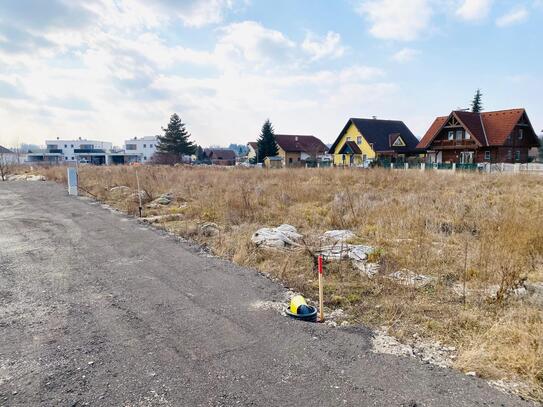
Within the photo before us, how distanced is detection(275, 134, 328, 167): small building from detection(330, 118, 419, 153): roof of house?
10380 millimetres

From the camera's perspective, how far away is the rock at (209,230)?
9751 mm

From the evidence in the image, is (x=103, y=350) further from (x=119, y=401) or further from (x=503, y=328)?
(x=503, y=328)

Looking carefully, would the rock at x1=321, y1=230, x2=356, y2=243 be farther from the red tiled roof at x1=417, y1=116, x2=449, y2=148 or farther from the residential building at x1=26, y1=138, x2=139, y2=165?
the residential building at x1=26, y1=138, x2=139, y2=165

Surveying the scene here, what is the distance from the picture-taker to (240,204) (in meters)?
12.7

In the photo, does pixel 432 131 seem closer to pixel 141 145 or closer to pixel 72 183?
pixel 72 183

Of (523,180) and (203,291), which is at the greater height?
(523,180)

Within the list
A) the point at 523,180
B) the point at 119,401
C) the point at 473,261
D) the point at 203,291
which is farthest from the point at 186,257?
the point at 523,180

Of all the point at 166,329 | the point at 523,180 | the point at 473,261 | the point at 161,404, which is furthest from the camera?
the point at 523,180

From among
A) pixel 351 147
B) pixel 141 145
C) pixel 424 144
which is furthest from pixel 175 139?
pixel 141 145

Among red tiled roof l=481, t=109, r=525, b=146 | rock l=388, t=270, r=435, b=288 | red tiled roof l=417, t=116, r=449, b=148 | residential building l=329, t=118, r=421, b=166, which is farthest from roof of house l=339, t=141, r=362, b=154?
rock l=388, t=270, r=435, b=288

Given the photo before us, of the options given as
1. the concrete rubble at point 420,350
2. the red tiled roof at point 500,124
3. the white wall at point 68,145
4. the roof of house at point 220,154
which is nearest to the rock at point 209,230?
the concrete rubble at point 420,350

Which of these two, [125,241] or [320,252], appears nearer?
[320,252]

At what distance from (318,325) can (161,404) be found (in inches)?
87.9

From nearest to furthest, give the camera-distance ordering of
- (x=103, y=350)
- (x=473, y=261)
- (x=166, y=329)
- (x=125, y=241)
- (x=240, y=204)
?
(x=103, y=350) → (x=166, y=329) → (x=473, y=261) → (x=125, y=241) → (x=240, y=204)
